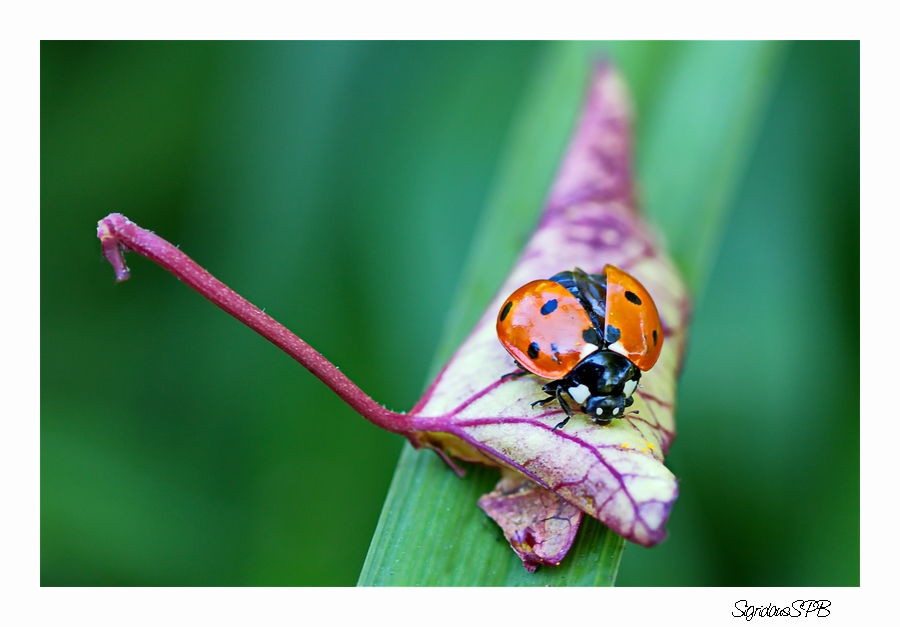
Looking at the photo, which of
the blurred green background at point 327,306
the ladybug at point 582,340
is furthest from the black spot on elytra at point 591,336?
the blurred green background at point 327,306

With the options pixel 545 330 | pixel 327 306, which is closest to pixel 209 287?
pixel 545 330

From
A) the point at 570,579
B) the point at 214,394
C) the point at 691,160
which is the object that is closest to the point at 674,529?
the point at 570,579

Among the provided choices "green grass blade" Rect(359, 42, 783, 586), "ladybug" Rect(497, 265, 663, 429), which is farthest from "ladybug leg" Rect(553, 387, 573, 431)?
"green grass blade" Rect(359, 42, 783, 586)

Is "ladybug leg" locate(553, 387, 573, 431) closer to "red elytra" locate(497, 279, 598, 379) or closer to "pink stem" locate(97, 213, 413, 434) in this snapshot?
"red elytra" locate(497, 279, 598, 379)

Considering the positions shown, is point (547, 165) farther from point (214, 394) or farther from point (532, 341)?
point (214, 394)

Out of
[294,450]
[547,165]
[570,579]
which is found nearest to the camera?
[570,579]

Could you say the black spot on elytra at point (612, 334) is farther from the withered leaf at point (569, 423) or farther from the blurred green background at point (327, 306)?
the blurred green background at point (327, 306)
